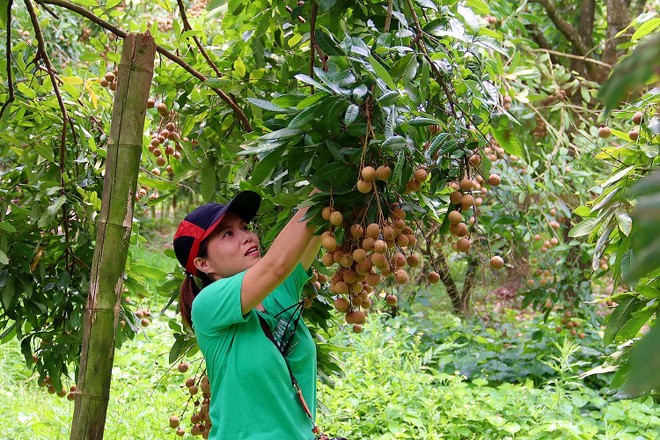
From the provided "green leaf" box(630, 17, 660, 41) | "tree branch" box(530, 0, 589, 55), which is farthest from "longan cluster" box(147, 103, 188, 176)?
"tree branch" box(530, 0, 589, 55)

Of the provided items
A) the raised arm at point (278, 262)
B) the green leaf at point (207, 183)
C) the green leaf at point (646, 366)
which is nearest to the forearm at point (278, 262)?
the raised arm at point (278, 262)

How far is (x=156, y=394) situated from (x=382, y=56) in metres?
3.22

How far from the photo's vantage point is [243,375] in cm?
161

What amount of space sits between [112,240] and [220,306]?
0.24 meters

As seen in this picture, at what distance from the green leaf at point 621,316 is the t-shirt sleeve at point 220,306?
3.10 feet

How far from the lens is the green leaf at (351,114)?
136cm

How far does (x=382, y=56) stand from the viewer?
1.58 meters

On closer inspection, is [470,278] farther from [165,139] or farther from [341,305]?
[341,305]

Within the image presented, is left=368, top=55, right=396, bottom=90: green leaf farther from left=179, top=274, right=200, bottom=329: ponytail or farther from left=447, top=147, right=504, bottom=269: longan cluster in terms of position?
left=179, top=274, right=200, bottom=329: ponytail

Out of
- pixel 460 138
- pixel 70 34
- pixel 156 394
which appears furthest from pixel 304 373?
pixel 70 34

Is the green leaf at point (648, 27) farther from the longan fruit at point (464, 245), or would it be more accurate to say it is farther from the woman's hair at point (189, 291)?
the woman's hair at point (189, 291)

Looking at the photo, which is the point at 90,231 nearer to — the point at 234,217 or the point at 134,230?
the point at 134,230

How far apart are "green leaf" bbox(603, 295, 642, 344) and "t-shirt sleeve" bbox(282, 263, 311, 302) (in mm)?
762

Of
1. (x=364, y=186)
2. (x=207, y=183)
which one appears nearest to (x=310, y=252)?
(x=364, y=186)
